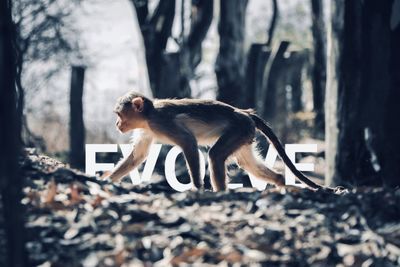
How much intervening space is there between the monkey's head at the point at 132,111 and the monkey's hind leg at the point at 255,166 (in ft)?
4.23

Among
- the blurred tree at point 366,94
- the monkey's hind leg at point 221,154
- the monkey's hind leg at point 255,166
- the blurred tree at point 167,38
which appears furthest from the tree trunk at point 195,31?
the monkey's hind leg at point 221,154

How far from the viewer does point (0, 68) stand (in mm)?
4594

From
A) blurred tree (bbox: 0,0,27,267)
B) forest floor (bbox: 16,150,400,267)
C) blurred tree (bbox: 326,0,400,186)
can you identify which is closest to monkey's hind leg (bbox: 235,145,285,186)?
blurred tree (bbox: 326,0,400,186)

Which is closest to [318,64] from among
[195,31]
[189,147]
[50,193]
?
[195,31]

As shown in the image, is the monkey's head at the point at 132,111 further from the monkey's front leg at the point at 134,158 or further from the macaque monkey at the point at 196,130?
the monkey's front leg at the point at 134,158

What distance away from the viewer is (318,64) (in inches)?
1016

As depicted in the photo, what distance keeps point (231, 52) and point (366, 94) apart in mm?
9000

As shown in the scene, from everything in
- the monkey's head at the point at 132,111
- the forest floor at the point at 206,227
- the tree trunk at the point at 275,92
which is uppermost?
the monkey's head at the point at 132,111

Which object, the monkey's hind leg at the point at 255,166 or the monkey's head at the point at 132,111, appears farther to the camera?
the monkey's head at the point at 132,111

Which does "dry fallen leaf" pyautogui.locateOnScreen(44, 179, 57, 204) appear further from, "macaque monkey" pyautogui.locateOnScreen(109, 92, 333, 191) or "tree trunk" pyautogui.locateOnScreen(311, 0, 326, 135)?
"tree trunk" pyautogui.locateOnScreen(311, 0, 326, 135)

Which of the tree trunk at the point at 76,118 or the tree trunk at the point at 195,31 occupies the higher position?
the tree trunk at the point at 195,31

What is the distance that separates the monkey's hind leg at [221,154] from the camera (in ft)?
30.2

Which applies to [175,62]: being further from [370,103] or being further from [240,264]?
[240,264]

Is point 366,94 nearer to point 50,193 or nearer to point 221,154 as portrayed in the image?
point 221,154
